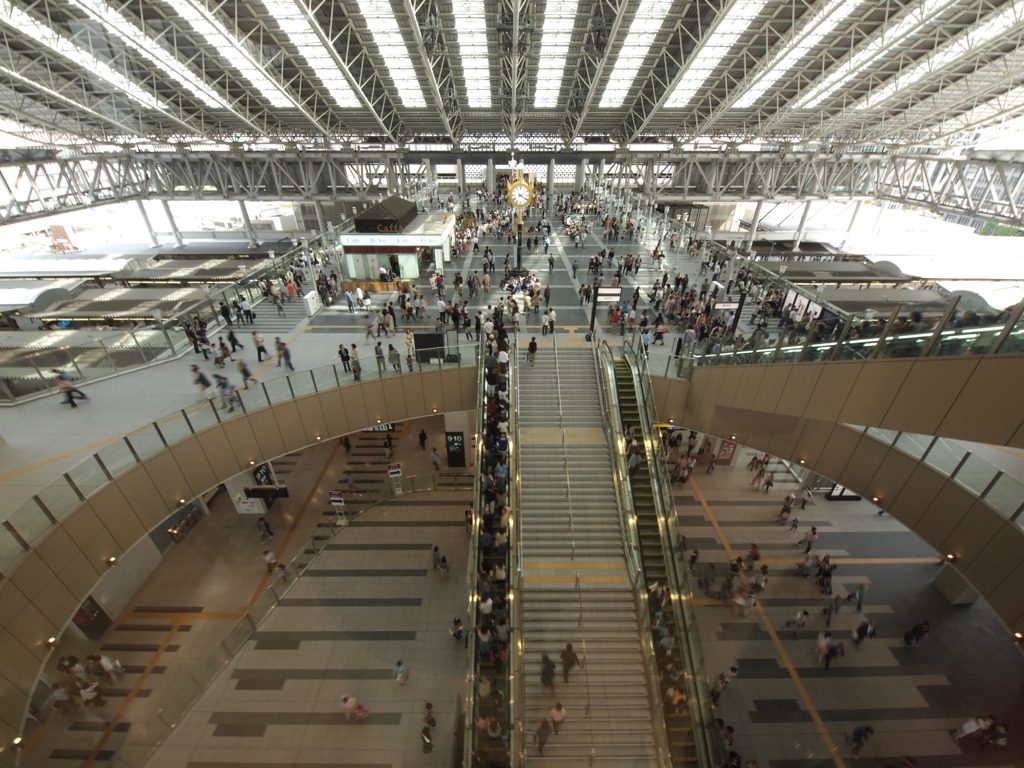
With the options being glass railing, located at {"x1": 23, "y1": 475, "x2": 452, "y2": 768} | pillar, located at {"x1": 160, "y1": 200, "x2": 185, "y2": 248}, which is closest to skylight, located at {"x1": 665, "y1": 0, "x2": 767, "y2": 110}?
glass railing, located at {"x1": 23, "y1": 475, "x2": 452, "y2": 768}

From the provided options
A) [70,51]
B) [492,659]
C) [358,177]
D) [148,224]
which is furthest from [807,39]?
[148,224]

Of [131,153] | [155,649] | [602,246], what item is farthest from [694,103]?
[131,153]

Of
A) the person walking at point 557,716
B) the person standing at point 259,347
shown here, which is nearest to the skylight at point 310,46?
the person standing at point 259,347

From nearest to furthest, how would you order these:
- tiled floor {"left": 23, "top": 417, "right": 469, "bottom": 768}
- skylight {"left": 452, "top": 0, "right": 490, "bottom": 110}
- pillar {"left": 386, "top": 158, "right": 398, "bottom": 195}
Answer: tiled floor {"left": 23, "top": 417, "right": 469, "bottom": 768} < skylight {"left": 452, "top": 0, "right": 490, "bottom": 110} < pillar {"left": 386, "top": 158, "right": 398, "bottom": 195}

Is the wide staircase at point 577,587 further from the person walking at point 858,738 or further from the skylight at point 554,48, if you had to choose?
the skylight at point 554,48

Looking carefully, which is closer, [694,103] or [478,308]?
[478,308]

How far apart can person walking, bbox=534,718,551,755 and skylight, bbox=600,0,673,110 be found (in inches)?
1177

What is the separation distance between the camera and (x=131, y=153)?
41.7 metres

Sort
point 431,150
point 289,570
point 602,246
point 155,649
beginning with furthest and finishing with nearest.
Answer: point 431,150
point 602,246
point 289,570
point 155,649

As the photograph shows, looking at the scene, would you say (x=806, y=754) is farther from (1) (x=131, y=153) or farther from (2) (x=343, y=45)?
(1) (x=131, y=153)

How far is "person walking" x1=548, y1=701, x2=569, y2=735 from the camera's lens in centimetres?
870

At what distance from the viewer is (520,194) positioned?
2234 cm

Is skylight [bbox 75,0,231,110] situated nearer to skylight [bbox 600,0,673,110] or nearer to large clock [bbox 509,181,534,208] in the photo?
large clock [bbox 509,181,534,208]

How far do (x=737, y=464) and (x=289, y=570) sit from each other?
17.7 meters
